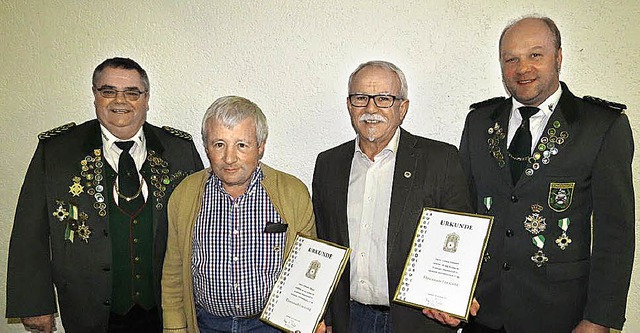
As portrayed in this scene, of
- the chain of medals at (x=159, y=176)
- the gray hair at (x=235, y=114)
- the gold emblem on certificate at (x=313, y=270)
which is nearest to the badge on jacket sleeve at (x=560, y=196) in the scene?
the gold emblem on certificate at (x=313, y=270)

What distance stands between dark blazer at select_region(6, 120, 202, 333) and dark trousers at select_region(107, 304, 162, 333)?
40 millimetres

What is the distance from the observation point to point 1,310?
3.06 metres

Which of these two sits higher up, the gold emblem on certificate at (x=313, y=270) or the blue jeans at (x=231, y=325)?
the gold emblem on certificate at (x=313, y=270)

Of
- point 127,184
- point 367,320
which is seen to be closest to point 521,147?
point 367,320

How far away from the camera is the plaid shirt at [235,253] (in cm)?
199

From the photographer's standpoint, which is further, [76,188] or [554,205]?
[76,188]

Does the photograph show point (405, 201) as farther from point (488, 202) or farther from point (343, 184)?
point (488, 202)

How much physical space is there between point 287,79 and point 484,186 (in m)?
1.25

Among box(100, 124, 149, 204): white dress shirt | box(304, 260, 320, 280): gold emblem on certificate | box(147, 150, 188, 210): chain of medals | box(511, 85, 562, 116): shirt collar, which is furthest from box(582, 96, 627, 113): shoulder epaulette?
box(100, 124, 149, 204): white dress shirt

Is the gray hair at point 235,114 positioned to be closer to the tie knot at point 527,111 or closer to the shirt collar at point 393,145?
the shirt collar at point 393,145

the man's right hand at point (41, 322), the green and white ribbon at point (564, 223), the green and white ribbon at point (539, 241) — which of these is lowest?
the man's right hand at point (41, 322)

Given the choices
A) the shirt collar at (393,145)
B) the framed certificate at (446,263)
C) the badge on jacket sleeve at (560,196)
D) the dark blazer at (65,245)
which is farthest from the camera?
the dark blazer at (65,245)

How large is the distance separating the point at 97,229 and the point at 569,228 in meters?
1.97

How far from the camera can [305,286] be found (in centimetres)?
189
